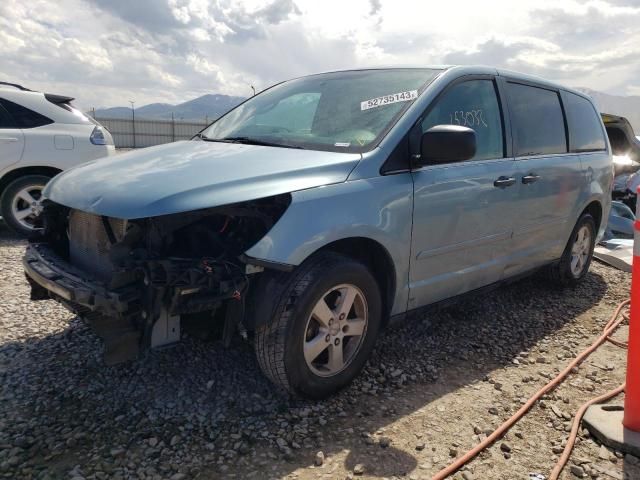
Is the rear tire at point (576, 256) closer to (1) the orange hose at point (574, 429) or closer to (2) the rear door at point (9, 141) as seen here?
(1) the orange hose at point (574, 429)

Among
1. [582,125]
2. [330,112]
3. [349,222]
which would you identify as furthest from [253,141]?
[582,125]

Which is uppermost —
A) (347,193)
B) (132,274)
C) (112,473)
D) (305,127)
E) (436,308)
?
(305,127)

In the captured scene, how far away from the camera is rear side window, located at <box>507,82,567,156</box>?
381cm

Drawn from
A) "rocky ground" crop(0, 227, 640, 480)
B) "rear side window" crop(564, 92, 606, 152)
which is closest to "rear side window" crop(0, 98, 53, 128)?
"rocky ground" crop(0, 227, 640, 480)

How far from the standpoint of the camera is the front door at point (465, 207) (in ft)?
9.88

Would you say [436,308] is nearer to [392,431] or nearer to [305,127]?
[392,431]

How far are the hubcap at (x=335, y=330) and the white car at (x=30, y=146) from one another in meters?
4.44

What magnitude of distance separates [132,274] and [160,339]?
34cm

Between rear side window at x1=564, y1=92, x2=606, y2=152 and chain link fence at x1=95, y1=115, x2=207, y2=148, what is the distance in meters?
25.5

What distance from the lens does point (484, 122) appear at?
353 centimetres

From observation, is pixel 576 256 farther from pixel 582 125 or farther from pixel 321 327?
pixel 321 327

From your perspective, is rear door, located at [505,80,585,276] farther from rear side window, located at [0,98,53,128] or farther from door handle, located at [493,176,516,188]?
rear side window, located at [0,98,53,128]

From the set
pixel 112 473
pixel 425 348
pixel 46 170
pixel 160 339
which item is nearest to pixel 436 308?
pixel 425 348

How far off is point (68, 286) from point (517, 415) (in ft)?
7.53
